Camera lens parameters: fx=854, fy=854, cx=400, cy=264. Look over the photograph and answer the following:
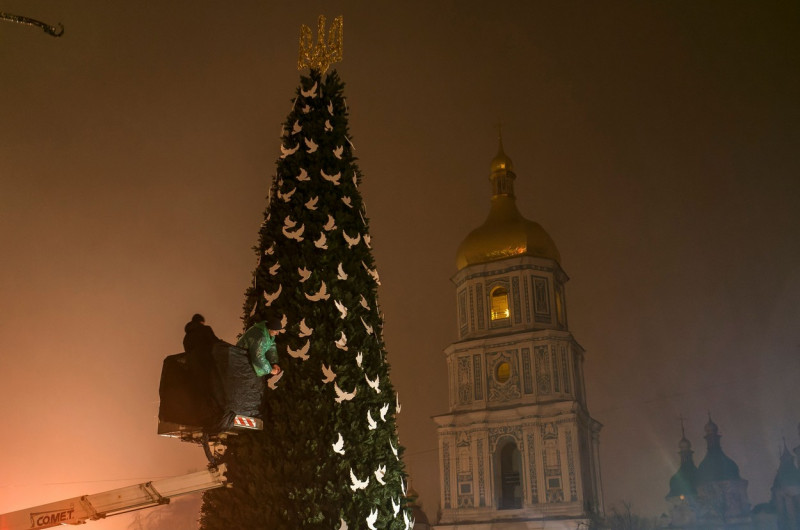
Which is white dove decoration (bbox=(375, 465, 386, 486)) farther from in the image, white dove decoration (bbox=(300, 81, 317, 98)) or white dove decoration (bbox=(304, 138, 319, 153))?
white dove decoration (bbox=(300, 81, 317, 98))

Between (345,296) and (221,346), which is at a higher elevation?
(345,296)

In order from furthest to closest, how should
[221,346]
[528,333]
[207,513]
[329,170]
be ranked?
[528,333]
[329,170]
[207,513]
[221,346]

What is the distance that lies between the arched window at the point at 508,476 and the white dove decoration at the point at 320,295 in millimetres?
34328

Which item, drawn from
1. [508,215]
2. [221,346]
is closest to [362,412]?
[221,346]

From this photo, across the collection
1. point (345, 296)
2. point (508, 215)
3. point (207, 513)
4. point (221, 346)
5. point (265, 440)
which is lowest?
point (207, 513)

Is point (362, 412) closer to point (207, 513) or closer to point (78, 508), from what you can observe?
point (207, 513)

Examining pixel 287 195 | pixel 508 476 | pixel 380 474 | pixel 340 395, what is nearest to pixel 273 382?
pixel 340 395

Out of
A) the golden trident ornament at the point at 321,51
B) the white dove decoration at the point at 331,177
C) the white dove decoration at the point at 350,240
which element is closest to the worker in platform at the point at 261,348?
the white dove decoration at the point at 350,240

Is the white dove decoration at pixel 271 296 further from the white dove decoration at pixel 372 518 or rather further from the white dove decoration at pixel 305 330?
the white dove decoration at pixel 372 518

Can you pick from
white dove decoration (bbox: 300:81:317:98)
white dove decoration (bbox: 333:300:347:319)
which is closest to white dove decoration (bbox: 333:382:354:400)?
white dove decoration (bbox: 333:300:347:319)

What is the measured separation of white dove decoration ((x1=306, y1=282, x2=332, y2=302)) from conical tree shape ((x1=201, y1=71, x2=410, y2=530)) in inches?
0.4

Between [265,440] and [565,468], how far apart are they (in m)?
34.2

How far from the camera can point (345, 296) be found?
678 centimetres

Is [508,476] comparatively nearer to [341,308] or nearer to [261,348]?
[341,308]
